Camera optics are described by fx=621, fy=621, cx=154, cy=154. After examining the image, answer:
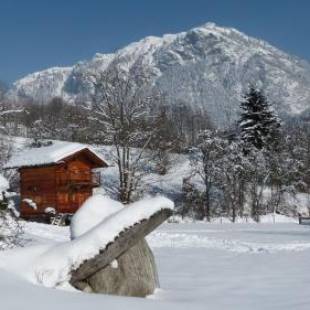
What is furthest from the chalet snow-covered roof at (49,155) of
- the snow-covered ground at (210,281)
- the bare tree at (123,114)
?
the snow-covered ground at (210,281)

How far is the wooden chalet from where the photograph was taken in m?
40.0

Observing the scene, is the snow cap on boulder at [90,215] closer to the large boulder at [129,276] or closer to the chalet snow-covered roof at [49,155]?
the large boulder at [129,276]

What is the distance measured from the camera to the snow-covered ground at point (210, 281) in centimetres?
575

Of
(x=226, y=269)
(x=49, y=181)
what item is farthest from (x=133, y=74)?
(x=226, y=269)

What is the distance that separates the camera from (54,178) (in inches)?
1588

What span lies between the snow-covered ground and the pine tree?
108 feet

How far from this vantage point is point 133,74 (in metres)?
45.8

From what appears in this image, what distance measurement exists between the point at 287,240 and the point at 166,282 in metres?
10.7

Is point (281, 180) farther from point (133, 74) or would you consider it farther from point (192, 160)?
point (133, 74)

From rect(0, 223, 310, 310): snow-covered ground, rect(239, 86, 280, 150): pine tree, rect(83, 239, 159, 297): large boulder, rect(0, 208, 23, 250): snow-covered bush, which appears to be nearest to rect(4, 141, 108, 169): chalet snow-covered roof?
rect(239, 86, 280, 150): pine tree

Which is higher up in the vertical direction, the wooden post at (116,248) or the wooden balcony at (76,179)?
the wooden balcony at (76,179)

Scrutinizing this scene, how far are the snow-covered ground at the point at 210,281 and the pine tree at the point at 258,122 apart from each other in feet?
108

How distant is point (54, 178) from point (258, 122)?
20145 millimetres

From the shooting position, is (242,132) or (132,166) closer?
(132,166)
